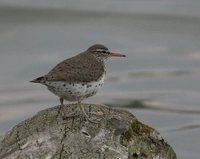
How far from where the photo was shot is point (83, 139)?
805 centimetres

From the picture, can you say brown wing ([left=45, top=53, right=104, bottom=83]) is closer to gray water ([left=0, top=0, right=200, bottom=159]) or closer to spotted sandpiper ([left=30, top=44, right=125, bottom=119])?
spotted sandpiper ([left=30, top=44, right=125, bottom=119])

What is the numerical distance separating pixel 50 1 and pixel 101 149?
1337cm

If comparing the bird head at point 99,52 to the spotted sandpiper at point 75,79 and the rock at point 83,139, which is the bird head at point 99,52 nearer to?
the spotted sandpiper at point 75,79

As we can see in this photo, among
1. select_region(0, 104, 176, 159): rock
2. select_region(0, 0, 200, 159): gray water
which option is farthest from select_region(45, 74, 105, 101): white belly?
select_region(0, 0, 200, 159): gray water

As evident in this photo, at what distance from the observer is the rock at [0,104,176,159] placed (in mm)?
7871

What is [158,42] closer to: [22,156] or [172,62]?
[172,62]

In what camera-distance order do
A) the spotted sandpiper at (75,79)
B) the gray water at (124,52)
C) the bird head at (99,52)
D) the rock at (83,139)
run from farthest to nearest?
the gray water at (124,52) < the bird head at (99,52) < the spotted sandpiper at (75,79) < the rock at (83,139)

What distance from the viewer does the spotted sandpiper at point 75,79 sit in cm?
931

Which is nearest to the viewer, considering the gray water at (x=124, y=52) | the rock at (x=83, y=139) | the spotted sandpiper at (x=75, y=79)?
the rock at (x=83, y=139)

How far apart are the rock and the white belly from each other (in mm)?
544

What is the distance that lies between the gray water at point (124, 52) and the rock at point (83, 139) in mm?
5612

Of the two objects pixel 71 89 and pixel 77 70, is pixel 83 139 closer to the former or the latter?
pixel 71 89

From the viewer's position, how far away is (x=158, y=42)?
1930 centimetres

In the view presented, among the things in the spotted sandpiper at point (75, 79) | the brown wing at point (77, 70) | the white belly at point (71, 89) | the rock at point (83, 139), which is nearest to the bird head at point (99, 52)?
the brown wing at point (77, 70)
